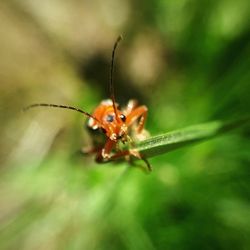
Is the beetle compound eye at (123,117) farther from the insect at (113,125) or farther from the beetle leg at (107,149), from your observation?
the beetle leg at (107,149)

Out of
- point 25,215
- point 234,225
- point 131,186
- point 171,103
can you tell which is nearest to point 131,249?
point 131,186

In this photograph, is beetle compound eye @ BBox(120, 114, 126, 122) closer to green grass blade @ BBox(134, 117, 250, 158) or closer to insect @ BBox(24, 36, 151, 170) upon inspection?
insect @ BBox(24, 36, 151, 170)

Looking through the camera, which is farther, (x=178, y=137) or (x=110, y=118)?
(x=110, y=118)

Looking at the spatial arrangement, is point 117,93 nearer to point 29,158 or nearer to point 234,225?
point 29,158

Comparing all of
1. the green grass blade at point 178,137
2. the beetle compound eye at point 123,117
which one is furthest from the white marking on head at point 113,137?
the green grass blade at point 178,137

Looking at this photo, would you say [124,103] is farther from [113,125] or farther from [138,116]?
[113,125]

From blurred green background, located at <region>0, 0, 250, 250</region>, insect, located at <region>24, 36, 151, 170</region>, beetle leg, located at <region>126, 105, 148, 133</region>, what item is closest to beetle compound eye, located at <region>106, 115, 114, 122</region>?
insect, located at <region>24, 36, 151, 170</region>

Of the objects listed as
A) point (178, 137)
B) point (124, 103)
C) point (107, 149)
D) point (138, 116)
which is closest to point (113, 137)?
point (107, 149)
